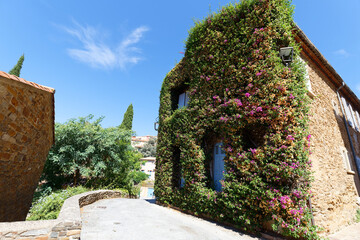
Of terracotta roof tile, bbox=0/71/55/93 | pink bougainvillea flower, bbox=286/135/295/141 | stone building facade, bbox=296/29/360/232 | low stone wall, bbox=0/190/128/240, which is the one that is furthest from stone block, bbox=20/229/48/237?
stone building facade, bbox=296/29/360/232

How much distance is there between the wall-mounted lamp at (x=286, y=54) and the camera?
5.68 m

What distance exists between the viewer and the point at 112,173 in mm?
12742

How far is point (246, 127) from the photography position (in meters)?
5.98

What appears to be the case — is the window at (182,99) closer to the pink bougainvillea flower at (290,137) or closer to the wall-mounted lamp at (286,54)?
the wall-mounted lamp at (286,54)

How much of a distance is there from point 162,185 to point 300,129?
6522 millimetres

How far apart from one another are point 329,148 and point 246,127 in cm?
380

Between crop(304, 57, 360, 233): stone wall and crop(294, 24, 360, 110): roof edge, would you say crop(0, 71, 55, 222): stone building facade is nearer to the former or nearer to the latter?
crop(304, 57, 360, 233): stone wall

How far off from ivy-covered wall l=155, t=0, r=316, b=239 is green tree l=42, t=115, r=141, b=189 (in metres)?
5.25

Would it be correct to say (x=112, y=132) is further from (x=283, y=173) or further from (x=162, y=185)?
(x=283, y=173)

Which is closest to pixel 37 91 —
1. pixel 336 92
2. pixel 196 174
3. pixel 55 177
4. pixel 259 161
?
pixel 196 174

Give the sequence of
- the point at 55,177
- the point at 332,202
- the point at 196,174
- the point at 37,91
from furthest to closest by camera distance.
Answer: the point at 55,177
the point at 196,174
the point at 332,202
the point at 37,91

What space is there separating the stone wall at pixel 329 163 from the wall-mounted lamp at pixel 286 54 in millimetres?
1626

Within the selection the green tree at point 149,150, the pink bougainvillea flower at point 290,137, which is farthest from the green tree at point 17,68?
the pink bougainvillea flower at point 290,137

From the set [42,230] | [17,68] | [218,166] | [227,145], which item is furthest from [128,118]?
[42,230]
